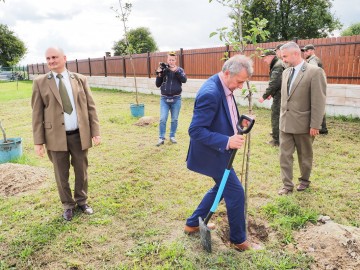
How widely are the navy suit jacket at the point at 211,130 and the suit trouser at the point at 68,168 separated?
159 cm

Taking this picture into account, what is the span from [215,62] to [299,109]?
388 inches

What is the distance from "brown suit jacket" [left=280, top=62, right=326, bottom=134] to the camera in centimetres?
390

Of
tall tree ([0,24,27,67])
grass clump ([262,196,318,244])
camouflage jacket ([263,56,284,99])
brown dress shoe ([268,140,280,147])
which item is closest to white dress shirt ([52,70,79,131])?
grass clump ([262,196,318,244])

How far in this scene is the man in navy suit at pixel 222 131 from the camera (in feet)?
8.24

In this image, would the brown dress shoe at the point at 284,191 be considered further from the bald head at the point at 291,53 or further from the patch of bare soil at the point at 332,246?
the bald head at the point at 291,53

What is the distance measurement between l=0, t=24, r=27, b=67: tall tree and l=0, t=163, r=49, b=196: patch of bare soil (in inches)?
1657

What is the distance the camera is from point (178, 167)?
18.0ft

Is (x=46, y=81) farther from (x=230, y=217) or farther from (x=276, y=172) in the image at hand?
(x=276, y=172)

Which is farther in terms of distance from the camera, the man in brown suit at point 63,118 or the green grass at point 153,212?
the man in brown suit at point 63,118

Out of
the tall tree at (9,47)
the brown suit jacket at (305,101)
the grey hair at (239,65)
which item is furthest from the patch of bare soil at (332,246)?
the tall tree at (9,47)

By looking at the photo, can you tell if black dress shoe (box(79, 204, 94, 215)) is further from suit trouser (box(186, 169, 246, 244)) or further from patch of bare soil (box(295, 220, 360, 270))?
patch of bare soil (box(295, 220, 360, 270))

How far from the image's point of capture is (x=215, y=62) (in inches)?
531

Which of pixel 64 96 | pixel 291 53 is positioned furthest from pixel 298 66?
pixel 64 96

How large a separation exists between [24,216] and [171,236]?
1991mm
